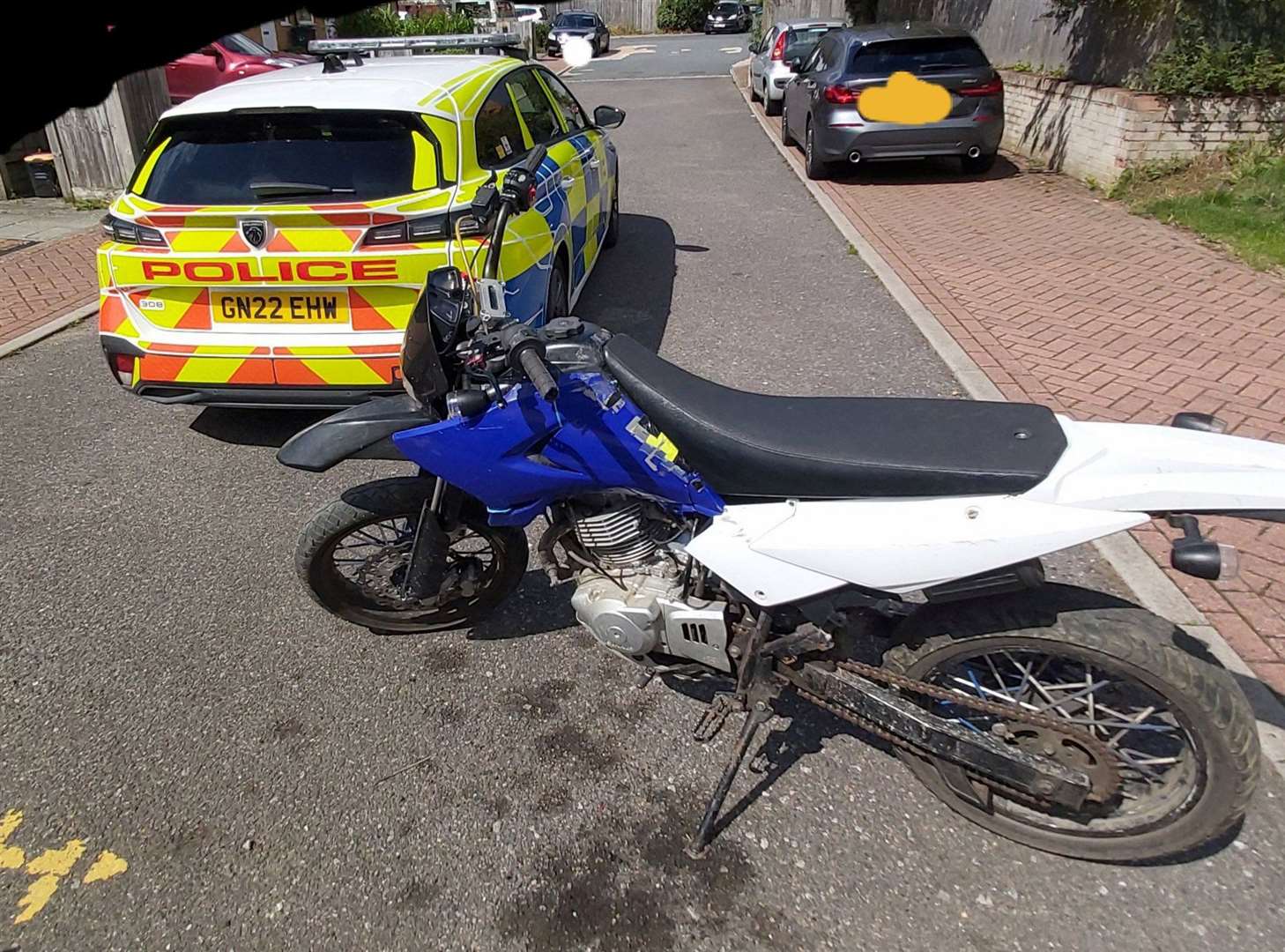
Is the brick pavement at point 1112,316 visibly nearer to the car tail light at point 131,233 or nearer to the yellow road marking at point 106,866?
the yellow road marking at point 106,866

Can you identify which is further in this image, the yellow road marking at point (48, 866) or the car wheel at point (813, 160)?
the car wheel at point (813, 160)

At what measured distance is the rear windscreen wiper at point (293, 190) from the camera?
3842mm

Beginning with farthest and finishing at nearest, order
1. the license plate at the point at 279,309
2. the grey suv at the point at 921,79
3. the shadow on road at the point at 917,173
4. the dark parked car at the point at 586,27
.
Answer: the dark parked car at the point at 586,27 → the shadow on road at the point at 917,173 → the grey suv at the point at 921,79 → the license plate at the point at 279,309

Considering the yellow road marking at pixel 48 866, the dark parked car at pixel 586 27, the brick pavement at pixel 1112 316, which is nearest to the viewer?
the yellow road marking at pixel 48 866

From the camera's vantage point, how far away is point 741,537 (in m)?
2.19

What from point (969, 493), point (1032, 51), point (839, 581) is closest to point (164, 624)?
point (839, 581)

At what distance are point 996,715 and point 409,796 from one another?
1614 millimetres

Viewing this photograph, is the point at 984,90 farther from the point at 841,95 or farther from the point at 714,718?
the point at 714,718

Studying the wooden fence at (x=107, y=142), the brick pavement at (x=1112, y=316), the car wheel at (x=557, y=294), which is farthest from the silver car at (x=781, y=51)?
the car wheel at (x=557, y=294)

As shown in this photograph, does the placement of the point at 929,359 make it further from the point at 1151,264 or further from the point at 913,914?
the point at 913,914

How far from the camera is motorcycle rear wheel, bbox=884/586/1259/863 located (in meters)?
2.01

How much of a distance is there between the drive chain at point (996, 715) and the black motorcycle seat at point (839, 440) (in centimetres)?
52

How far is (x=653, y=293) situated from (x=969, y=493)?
4990 mm

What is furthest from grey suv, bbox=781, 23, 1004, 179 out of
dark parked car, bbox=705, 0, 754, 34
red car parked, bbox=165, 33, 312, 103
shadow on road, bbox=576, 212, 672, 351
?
dark parked car, bbox=705, 0, 754, 34
